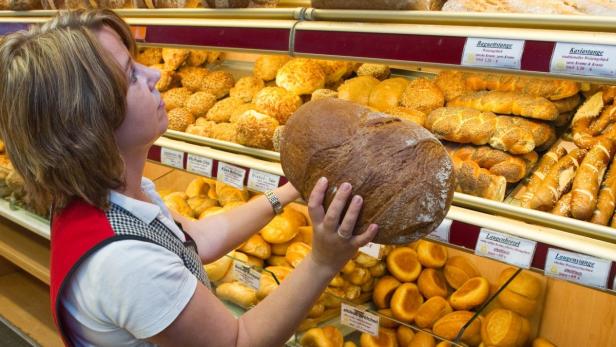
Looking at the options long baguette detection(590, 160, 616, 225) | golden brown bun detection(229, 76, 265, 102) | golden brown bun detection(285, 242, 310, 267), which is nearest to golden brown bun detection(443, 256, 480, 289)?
golden brown bun detection(285, 242, 310, 267)

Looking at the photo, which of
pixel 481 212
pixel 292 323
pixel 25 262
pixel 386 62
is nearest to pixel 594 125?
pixel 481 212

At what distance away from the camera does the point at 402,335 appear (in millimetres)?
1583

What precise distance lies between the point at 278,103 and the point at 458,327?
98 cm

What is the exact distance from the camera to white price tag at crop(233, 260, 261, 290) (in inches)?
69.7

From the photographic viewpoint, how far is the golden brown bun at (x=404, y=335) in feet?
5.13

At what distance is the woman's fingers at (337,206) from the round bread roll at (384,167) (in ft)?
0.09

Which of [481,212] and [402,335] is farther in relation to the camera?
[402,335]

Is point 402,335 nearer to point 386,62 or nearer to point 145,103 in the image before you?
point 386,62

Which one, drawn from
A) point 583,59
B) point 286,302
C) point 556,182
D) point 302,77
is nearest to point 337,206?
point 286,302

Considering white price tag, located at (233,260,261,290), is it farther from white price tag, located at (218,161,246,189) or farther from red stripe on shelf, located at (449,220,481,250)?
red stripe on shelf, located at (449,220,481,250)

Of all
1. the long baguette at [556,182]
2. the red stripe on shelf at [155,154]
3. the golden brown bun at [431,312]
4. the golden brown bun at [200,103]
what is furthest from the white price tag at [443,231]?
the golden brown bun at [200,103]

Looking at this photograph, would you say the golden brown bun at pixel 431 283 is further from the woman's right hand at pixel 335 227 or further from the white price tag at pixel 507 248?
the woman's right hand at pixel 335 227

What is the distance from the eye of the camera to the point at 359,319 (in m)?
1.59

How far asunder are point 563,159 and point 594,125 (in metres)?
0.16
